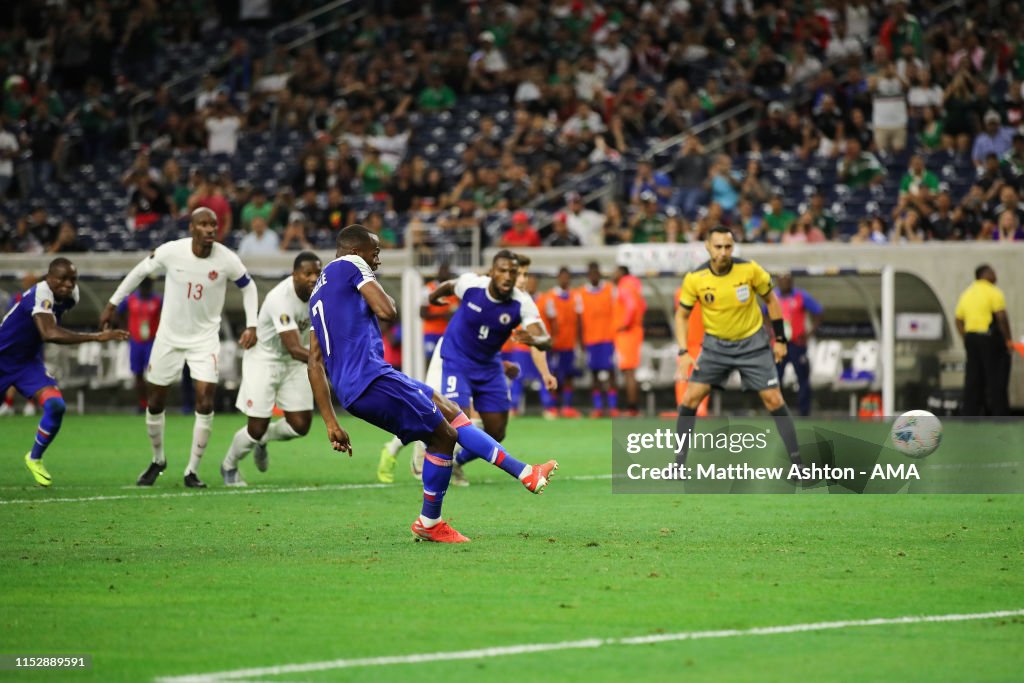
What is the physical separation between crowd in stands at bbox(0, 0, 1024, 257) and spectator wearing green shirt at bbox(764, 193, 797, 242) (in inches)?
2.3

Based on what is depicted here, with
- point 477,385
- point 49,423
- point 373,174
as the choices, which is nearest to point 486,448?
point 477,385

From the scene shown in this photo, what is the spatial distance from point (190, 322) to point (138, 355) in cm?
1327

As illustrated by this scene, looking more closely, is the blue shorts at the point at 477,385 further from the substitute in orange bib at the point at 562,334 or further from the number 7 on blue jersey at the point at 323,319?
the substitute in orange bib at the point at 562,334

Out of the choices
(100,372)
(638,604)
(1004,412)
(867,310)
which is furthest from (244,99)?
(638,604)

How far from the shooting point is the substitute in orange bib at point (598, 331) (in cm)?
2520

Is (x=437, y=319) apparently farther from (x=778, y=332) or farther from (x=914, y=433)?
(x=914, y=433)

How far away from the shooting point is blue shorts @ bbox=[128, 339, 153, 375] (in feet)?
88.4

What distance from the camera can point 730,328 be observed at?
13.9 metres

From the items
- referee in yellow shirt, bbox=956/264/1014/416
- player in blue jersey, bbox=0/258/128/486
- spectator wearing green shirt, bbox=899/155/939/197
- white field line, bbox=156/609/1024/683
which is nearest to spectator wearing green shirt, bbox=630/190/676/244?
spectator wearing green shirt, bbox=899/155/939/197

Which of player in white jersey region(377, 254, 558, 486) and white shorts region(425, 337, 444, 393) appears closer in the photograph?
white shorts region(425, 337, 444, 393)

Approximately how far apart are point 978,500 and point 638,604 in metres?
5.99

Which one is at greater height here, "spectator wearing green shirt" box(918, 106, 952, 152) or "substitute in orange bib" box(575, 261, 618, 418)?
"spectator wearing green shirt" box(918, 106, 952, 152)

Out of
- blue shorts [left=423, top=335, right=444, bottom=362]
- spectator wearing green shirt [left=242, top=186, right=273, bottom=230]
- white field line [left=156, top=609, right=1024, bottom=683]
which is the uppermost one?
spectator wearing green shirt [left=242, top=186, right=273, bottom=230]

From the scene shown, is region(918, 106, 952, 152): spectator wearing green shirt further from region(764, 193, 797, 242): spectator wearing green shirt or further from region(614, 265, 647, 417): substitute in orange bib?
region(614, 265, 647, 417): substitute in orange bib
